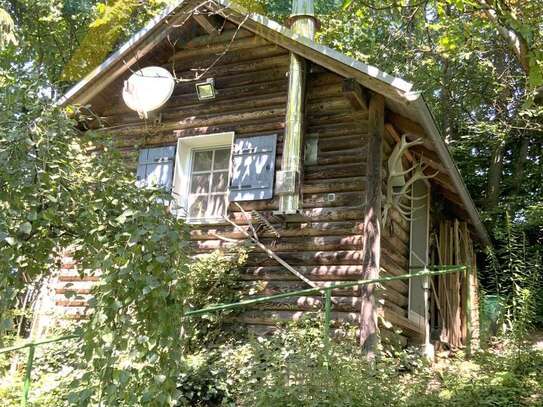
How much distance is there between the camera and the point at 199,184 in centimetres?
898

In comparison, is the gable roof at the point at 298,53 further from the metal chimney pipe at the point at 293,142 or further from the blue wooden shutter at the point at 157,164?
the blue wooden shutter at the point at 157,164

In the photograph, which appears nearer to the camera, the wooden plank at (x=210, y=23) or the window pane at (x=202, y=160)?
the wooden plank at (x=210, y=23)

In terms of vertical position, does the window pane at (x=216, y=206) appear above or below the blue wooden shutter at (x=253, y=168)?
below

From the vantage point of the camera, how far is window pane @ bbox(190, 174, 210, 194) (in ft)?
29.3

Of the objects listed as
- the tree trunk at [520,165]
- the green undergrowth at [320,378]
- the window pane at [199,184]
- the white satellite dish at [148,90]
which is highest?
the tree trunk at [520,165]

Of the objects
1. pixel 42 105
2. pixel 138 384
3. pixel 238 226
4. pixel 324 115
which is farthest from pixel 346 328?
pixel 42 105

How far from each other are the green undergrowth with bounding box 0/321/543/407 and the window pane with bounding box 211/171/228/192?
244 cm

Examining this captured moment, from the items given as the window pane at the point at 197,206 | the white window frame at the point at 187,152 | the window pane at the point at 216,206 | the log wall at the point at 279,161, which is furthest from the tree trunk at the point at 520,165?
the window pane at the point at 197,206

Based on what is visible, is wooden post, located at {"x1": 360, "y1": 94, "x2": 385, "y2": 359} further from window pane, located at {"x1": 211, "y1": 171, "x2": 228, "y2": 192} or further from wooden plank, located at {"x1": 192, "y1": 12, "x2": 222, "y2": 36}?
wooden plank, located at {"x1": 192, "y1": 12, "x2": 222, "y2": 36}

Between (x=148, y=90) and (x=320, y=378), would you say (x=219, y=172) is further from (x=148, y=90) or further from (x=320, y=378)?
(x=320, y=378)

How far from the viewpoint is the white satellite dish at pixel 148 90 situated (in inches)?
336

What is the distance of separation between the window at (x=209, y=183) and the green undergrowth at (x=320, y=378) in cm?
222

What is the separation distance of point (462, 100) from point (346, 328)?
11411mm

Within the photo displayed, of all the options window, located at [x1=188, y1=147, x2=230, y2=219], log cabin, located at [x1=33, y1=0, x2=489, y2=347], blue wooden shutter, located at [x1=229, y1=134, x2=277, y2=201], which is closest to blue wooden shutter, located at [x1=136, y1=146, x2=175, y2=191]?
log cabin, located at [x1=33, y1=0, x2=489, y2=347]
